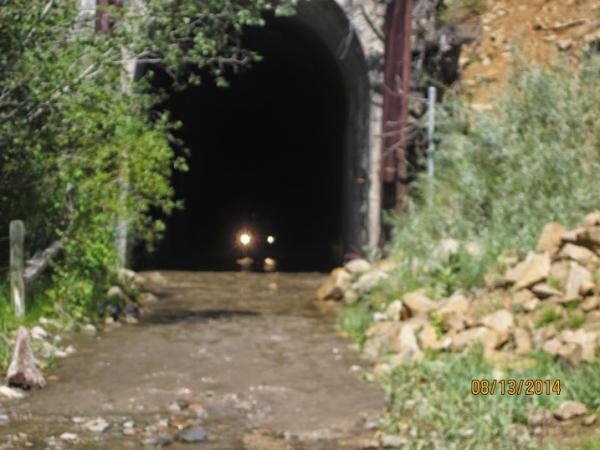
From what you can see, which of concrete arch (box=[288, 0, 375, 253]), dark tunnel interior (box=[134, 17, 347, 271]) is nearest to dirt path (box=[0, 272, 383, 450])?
concrete arch (box=[288, 0, 375, 253])

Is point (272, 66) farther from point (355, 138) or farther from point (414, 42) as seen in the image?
point (414, 42)

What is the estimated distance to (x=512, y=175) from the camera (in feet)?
31.2

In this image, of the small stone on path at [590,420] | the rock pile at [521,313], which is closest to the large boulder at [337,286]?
the rock pile at [521,313]

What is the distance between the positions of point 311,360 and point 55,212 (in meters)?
3.46

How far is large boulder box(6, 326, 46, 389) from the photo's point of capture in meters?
6.61

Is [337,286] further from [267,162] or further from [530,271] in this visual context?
[267,162]

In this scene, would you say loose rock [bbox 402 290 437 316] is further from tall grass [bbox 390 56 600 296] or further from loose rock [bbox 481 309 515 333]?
loose rock [bbox 481 309 515 333]

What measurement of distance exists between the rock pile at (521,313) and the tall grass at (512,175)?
1.84 ft

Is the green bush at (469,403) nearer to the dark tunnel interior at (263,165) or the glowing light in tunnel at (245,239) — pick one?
the dark tunnel interior at (263,165)

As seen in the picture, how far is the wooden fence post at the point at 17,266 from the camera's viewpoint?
27.7 ft
